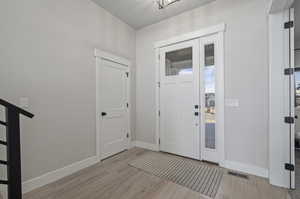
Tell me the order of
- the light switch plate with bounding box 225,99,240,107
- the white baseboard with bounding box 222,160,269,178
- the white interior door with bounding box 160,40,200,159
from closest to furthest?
1. the white baseboard with bounding box 222,160,269,178
2. the light switch plate with bounding box 225,99,240,107
3. the white interior door with bounding box 160,40,200,159

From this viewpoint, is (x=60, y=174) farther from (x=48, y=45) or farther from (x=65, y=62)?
(x=48, y=45)

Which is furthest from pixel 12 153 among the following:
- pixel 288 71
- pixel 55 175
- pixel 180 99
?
pixel 288 71

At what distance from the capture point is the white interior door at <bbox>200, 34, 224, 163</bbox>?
2701mm

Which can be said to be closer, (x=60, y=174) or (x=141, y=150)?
(x=60, y=174)

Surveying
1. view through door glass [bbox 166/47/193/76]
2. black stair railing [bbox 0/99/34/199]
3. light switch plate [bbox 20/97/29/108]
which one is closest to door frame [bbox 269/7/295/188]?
view through door glass [bbox 166/47/193/76]

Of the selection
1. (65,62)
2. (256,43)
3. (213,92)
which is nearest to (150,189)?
(213,92)

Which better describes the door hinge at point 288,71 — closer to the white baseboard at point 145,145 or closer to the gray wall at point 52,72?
the white baseboard at point 145,145

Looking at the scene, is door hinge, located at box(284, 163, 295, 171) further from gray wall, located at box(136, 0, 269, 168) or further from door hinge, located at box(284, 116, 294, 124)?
door hinge, located at box(284, 116, 294, 124)

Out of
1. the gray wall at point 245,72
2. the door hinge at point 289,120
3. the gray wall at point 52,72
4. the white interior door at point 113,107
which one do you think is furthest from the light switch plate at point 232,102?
the gray wall at point 52,72

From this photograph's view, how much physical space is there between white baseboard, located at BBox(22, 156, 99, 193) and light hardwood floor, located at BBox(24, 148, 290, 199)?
3.0 inches

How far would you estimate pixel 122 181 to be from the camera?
7.13ft

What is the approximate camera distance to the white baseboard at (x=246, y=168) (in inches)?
88.8

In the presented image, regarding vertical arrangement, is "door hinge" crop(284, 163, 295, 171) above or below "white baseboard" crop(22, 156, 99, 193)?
above

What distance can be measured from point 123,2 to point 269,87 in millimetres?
3032
